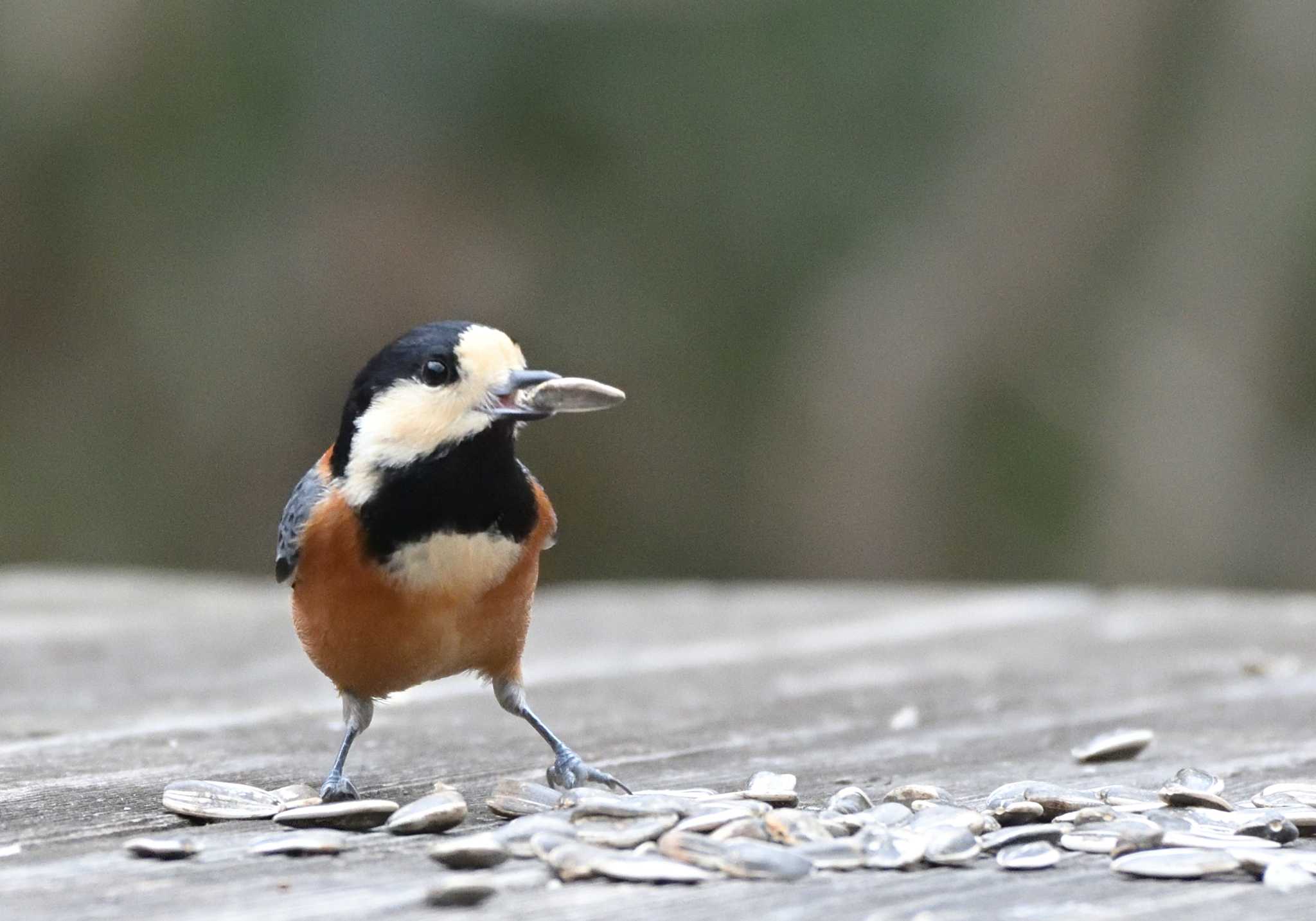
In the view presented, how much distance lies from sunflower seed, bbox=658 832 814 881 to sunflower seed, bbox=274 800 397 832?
0.47 metres

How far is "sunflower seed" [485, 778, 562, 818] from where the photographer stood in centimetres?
264

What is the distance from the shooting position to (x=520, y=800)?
2668 mm

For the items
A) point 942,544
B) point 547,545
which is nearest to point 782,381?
point 942,544

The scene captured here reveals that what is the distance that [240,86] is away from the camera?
10750 mm

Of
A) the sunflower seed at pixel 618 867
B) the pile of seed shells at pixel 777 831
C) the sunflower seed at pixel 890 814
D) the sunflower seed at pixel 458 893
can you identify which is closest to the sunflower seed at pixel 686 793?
the pile of seed shells at pixel 777 831

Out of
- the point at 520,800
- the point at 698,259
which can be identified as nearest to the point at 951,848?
the point at 520,800

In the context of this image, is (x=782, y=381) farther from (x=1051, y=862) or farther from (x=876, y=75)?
(x=1051, y=862)

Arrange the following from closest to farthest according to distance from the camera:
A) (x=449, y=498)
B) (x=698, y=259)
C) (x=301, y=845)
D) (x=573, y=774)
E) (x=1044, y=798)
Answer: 1. (x=301, y=845)
2. (x=1044, y=798)
3. (x=449, y=498)
4. (x=573, y=774)
5. (x=698, y=259)

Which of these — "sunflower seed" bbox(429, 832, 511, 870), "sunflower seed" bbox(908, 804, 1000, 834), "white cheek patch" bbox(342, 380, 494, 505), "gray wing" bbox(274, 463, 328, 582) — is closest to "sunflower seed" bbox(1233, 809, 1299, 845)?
"sunflower seed" bbox(908, 804, 1000, 834)

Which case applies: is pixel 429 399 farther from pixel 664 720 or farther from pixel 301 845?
pixel 664 720

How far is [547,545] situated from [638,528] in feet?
26.3

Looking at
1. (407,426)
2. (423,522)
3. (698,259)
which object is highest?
(698,259)

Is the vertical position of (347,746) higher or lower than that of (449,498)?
lower

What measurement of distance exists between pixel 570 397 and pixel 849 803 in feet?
2.56
